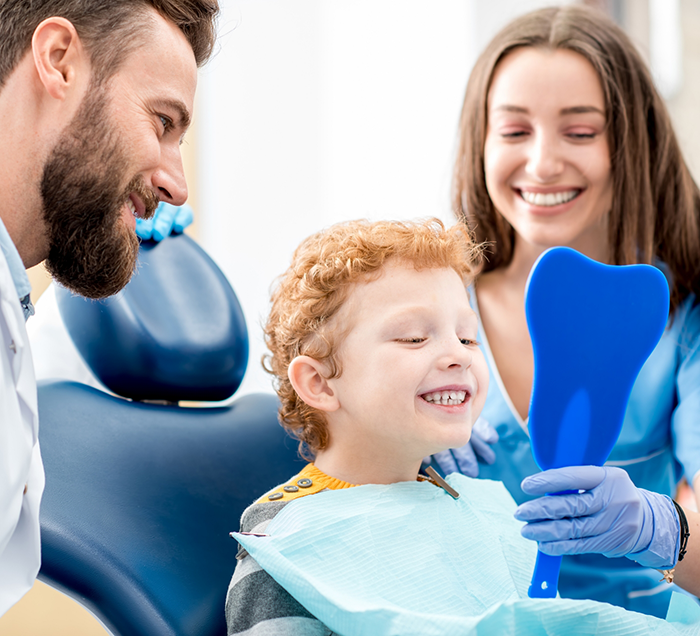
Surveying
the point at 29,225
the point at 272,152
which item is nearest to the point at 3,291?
the point at 29,225

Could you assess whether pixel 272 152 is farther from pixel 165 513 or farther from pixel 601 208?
pixel 165 513

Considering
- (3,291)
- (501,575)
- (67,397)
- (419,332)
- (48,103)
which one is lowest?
(501,575)

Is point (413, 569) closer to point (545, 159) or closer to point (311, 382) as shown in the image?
point (311, 382)

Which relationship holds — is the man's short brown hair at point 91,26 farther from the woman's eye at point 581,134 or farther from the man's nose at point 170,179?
the woman's eye at point 581,134

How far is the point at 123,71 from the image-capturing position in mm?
1027

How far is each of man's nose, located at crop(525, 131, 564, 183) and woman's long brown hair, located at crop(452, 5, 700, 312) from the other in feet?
0.39

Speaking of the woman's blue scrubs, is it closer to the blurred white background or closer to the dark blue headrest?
the dark blue headrest

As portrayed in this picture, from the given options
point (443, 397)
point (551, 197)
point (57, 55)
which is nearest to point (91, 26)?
point (57, 55)

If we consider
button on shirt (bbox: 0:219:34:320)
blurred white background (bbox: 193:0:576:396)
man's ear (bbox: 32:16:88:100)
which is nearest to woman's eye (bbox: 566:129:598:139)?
man's ear (bbox: 32:16:88:100)

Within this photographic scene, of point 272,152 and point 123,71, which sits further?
point 272,152

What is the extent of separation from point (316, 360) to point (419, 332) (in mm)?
154

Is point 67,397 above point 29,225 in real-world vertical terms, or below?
below

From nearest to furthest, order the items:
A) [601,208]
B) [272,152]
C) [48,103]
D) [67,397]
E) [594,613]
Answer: [594,613]
[48,103]
[67,397]
[601,208]
[272,152]

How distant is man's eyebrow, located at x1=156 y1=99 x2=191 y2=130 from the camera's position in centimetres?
106
